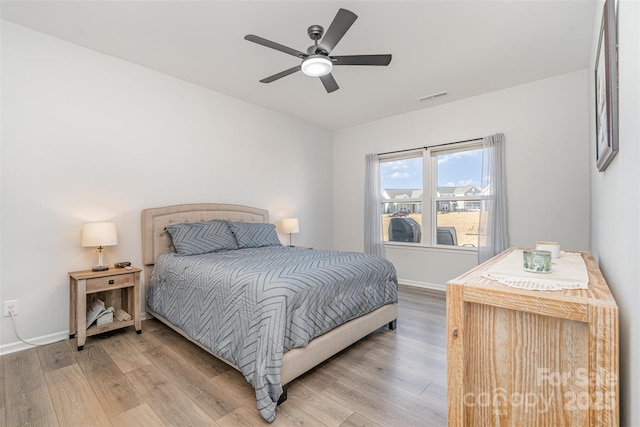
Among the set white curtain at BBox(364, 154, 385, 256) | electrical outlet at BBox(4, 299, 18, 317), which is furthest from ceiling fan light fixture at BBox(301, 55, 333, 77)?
electrical outlet at BBox(4, 299, 18, 317)

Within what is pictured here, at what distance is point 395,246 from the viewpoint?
4801mm

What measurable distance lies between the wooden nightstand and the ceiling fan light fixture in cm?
238

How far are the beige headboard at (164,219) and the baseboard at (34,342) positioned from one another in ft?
2.49

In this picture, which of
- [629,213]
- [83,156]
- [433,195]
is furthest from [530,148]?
[83,156]

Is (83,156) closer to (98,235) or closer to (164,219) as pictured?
(98,235)

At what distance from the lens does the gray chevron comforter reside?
5.52ft

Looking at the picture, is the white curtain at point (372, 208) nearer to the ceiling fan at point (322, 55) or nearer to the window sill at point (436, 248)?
the window sill at point (436, 248)

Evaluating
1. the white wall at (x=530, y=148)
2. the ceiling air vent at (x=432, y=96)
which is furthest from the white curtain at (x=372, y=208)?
the ceiling air vent at (x=432, y=96)

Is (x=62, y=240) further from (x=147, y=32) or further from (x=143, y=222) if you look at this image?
(x=147, y=32)

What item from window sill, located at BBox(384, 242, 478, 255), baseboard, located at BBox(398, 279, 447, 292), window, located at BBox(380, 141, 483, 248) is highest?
window, located at BBox(380, 141, 483, 248)

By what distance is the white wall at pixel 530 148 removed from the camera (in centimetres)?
326

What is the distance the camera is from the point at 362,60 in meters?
2.31

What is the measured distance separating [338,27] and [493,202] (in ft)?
9.75

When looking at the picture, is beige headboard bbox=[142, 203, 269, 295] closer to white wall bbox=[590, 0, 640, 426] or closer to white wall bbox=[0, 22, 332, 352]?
white wall bbox=[0, 22, 332, 352]
